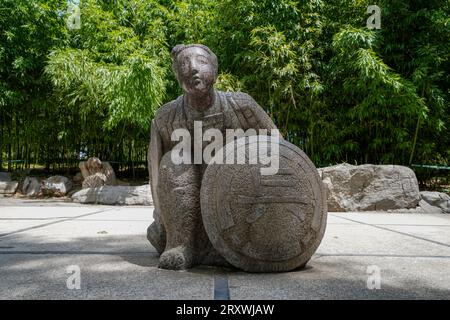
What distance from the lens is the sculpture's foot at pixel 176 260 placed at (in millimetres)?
2014

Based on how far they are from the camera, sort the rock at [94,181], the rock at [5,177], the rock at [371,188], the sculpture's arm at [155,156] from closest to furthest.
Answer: the sculpture's arm at [155,156]
the rock at [371,188]
the rock at [94,181]
the rock at [5,177]

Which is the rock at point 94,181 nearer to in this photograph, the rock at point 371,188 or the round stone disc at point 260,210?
the rock at point 371,188

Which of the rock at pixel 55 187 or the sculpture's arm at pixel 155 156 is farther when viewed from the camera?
the rock at pixel 55 187

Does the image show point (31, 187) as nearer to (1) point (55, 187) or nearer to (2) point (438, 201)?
(1) point (55, 187)

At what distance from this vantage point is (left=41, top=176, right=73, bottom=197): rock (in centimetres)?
836

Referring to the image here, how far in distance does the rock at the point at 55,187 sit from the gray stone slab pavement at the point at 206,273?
5.32m

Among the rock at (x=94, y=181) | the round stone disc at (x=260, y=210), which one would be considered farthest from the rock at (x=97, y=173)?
the round stone disc at (x=260, y=210)

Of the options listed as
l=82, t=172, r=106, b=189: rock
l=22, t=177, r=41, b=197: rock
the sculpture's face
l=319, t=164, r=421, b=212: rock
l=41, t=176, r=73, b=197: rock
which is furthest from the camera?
l=22, t=177, r=41, b=197: rock

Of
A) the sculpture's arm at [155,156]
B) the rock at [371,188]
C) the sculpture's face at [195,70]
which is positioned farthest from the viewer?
the rock at [371,188]

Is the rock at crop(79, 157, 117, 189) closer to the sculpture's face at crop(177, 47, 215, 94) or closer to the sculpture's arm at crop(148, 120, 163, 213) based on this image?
the sculpture's arm at crop(148, 120, 163, 213)

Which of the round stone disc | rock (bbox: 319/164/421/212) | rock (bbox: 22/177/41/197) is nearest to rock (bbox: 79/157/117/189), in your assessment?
rock (bbox: 22/177/41/197)

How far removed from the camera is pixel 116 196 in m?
7.29

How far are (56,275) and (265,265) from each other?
100 cm

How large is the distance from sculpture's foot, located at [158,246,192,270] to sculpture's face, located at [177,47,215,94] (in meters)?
0.86
